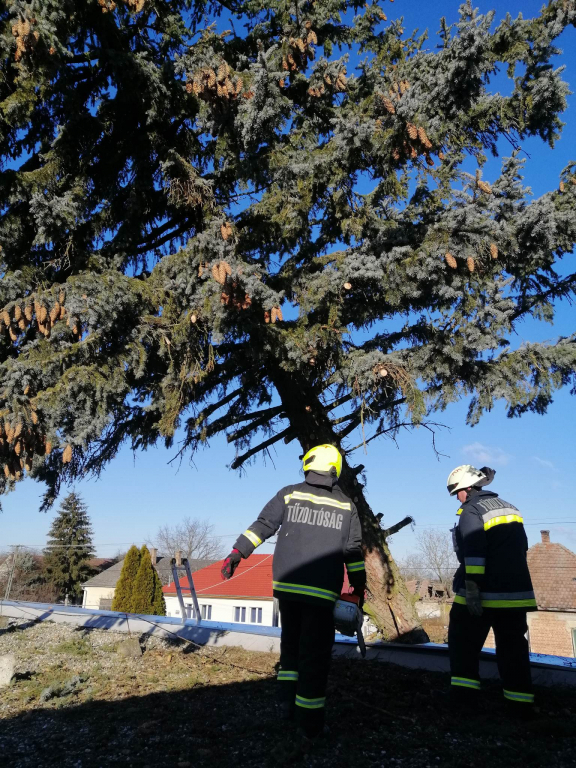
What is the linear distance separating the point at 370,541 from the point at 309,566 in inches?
128

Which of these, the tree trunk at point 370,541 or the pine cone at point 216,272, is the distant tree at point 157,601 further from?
the pine cone at point 216,272

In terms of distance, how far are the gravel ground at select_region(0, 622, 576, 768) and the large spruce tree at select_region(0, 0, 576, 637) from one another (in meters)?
1.92

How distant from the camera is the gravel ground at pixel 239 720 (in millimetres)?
3059

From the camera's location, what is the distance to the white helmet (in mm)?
4242

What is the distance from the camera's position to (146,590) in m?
16.6

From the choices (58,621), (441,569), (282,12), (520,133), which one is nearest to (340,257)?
(520,133)

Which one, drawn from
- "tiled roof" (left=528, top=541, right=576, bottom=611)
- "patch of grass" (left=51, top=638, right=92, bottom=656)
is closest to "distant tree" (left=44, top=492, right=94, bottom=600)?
"tiled roof" (left=528, top=541, right=576, bottom=611)

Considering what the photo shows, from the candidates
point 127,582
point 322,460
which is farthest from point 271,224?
point 127,582

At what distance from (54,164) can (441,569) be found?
4632 centimetres

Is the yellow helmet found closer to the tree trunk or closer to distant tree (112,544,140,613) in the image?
the tree trunk

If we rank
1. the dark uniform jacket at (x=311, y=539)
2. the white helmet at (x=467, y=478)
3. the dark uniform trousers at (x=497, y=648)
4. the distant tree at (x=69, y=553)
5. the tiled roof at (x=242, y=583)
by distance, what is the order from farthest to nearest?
the distant tree at (x=69, y=553)
the tiled roof at (x=242, y=583)
the white helmet at (x=467, y=478)
the dark uniform trousers at (x=497, y=648)
the dark uniform jacket at (x=311, y=539)

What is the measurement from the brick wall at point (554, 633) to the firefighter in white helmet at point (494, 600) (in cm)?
1681

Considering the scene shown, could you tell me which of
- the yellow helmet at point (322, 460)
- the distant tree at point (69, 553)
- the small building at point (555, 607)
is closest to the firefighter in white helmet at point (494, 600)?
the yellow helmet at point (322, 460)

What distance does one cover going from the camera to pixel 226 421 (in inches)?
288
